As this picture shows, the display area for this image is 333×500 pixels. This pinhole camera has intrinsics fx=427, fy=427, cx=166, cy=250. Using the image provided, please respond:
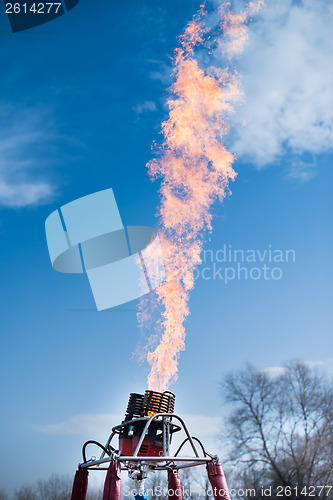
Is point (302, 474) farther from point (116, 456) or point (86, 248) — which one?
point (116, 456)

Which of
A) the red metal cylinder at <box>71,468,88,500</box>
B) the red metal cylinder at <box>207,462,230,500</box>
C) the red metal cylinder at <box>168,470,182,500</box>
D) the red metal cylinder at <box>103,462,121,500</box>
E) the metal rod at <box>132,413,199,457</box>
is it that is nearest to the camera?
the red metal cylinder at <box>103,462,121,500</box>

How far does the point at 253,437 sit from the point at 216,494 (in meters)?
21.8

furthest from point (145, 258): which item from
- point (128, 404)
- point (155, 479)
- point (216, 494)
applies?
point (155, 479)

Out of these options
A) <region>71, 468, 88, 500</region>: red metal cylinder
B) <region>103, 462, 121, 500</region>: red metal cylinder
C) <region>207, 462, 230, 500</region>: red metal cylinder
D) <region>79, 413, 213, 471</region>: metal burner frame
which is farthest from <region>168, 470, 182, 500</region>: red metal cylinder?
<region>103, 462, 121, 500</region>: red metal cylinder

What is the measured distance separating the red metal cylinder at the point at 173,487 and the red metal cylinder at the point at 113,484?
101 inches

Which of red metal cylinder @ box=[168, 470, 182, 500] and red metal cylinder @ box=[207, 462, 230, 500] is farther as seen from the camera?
red metal cylinder @ box=[168, 470, 182, 500]

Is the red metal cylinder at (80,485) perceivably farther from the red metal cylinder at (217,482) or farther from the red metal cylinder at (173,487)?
the red metal cylinder at (217,482)

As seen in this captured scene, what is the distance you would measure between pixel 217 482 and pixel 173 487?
195 centimetres

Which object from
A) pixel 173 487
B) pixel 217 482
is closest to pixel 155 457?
pixel 217 482

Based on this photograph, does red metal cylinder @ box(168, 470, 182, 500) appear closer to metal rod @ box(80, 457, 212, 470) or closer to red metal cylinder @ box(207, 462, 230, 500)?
metal rod @ box(80, 457, 212, 470)

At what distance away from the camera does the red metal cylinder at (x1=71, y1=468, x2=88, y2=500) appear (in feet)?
23.8

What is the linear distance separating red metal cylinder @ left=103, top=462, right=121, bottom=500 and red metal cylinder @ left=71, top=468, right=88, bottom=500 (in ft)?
5.71

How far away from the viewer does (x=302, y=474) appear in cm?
2431

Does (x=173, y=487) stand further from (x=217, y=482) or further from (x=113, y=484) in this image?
(x=113, y=484)
